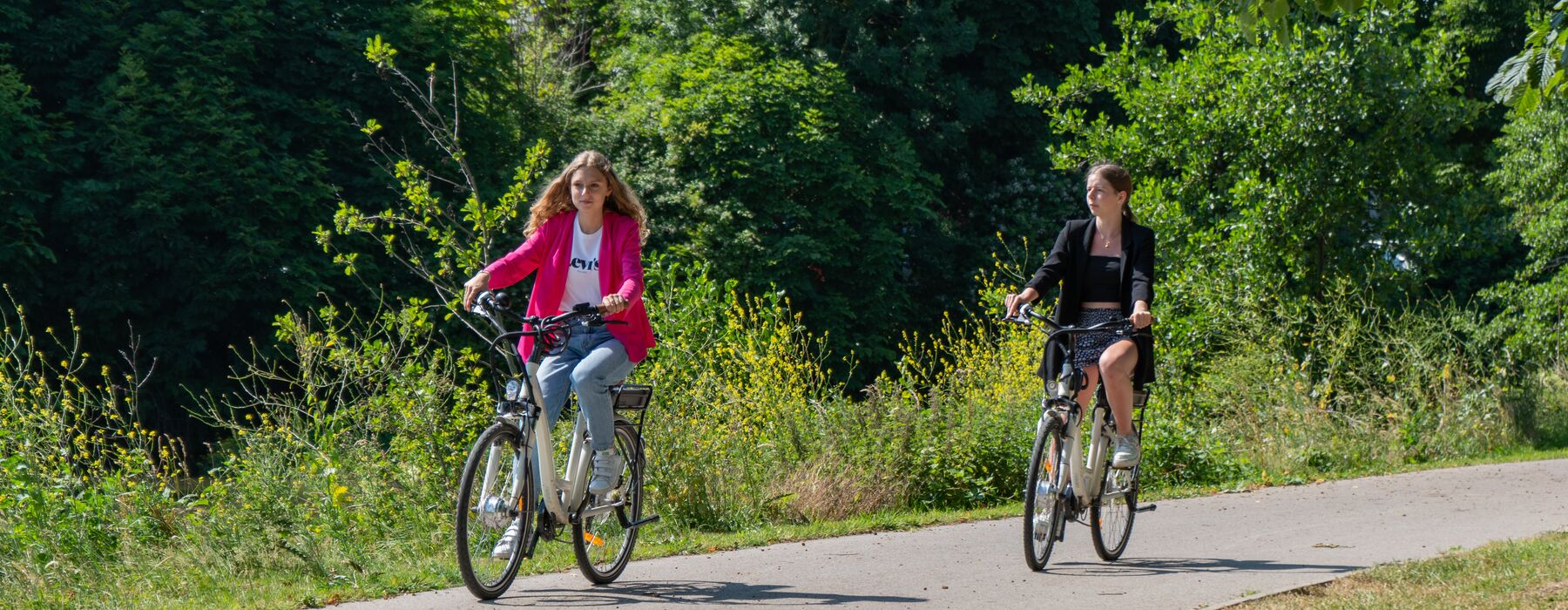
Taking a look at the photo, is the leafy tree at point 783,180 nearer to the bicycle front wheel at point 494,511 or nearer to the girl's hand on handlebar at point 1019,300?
the girl's hand on handlebar at point 1019,300

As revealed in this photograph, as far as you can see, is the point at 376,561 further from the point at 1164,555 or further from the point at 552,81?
the point at 552,81

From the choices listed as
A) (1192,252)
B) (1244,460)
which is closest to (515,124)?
(1192,252)

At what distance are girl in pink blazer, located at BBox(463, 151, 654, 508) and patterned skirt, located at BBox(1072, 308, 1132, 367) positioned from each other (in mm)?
1970

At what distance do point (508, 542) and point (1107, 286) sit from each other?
2852 millimetres

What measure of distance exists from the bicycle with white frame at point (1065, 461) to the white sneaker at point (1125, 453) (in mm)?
54

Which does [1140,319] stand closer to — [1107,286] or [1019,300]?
[1107,286]

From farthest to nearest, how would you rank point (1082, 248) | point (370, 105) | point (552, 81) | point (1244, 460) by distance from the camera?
point (552, 81), point (370, 105), point (1244, 460), point (1082, 248)

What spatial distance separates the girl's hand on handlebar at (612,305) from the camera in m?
5.79

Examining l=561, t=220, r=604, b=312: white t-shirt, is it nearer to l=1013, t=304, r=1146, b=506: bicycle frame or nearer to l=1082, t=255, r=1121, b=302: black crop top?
l=1013, t=304, r=1146, b=506: bicycle frame

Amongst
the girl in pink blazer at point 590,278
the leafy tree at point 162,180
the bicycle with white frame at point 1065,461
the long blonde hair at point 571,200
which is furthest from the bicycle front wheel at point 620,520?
the leafy tree at point 162,180

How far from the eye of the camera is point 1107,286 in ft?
22.5

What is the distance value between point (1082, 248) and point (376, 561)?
353cm

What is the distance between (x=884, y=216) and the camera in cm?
2970

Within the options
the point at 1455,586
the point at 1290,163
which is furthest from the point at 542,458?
the point at 1290,163
